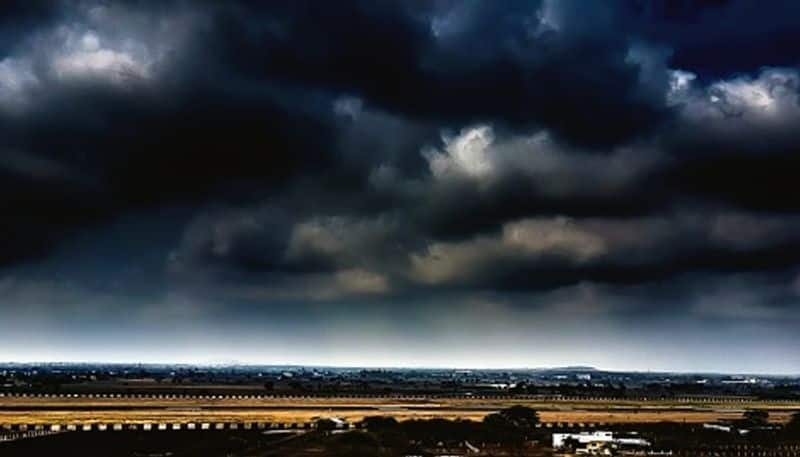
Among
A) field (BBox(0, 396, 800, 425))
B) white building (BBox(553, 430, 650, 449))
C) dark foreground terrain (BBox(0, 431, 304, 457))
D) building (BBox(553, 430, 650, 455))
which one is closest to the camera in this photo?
dark foreground terrain (BBox(0, 431, 304, 457))

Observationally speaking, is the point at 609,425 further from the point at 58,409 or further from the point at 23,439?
the point at 58,409

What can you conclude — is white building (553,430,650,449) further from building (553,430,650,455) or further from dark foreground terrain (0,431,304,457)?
dark foreground terrain (0,431,304,457)

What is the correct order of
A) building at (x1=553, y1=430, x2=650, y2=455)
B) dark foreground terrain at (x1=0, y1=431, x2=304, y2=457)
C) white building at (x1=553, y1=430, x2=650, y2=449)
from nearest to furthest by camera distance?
dark foreground terrain at (x1=0, y1=431, x2=304, y2=457) < building at (x1=553, y1=430, x2=650, y2=455) < white building at (x1=553, y1=430, x2=650, y2=449)

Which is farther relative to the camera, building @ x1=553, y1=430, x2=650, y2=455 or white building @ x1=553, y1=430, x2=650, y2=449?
white building @ x1=553, y1=430, x2=650, y2=449

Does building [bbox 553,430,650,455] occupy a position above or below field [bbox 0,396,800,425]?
below

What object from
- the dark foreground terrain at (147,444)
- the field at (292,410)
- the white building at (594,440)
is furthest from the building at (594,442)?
the field at (292,410)

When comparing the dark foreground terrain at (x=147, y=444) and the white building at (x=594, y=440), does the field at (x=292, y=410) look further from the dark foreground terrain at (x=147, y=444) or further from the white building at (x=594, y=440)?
the white building at (x=594, y=440)

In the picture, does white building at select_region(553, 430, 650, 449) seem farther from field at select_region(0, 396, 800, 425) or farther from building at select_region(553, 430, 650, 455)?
field at select_region(0, 396, 800, 425)

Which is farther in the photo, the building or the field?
the field

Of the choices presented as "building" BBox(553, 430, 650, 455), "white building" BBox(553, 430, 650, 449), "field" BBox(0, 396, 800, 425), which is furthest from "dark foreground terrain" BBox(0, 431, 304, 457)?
"building" BBox(553, 430, 650, 455)
